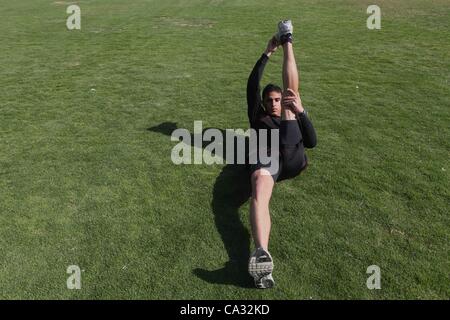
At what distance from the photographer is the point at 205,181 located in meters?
6.70

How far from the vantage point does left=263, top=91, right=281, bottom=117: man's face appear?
6.73 m

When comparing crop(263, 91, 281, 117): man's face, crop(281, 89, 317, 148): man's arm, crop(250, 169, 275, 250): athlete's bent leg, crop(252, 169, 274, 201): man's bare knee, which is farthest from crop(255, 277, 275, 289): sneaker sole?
crop(263, 91, 281, 117): man's face

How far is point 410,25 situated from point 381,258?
579 inches

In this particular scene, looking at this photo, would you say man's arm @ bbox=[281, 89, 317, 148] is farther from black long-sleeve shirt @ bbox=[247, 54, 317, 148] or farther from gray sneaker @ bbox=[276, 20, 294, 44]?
gray sneaker @ bbox=[276, 20, 294, 44]

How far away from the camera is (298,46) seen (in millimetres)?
14375

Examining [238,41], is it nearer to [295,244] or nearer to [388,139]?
[388,139]

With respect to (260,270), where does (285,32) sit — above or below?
above

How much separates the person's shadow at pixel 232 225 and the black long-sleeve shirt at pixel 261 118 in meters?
0.84

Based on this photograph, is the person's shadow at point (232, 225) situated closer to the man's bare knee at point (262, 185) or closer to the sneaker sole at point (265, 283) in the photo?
the sneaker sole at point (265, 283)

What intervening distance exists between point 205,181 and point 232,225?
118 cm

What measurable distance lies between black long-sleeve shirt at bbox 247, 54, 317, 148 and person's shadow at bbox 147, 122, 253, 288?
84 centimetres

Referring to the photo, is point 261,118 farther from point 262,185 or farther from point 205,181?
point 262,185

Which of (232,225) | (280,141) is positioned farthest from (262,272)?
(280,141)

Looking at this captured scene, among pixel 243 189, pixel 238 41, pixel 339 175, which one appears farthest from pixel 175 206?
pixel 238 41
